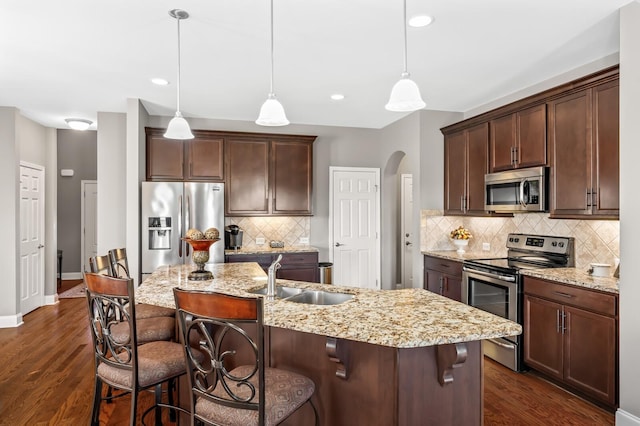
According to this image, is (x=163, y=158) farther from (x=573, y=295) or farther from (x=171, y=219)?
(x=573, y=295)

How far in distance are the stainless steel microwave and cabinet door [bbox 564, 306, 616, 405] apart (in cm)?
108

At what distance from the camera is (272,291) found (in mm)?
2402

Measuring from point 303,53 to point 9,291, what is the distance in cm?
466

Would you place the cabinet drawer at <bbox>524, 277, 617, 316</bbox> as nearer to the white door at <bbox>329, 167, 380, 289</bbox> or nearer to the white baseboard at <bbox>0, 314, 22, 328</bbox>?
the white door at <bbox>329, 167, 380, 289</bbox>

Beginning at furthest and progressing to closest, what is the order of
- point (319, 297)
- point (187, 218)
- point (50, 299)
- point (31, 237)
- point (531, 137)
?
point (50, 299) → point (31, 237) → point (187, 218) → point (531, 137) → point (319, 297)

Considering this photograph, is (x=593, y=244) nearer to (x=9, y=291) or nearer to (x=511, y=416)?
(x=511, y=416)

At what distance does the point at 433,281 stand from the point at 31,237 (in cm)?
542

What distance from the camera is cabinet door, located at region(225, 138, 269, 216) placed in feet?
18.2

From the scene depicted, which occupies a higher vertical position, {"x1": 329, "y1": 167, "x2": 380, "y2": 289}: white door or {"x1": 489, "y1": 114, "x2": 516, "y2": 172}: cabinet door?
{"x1": 489, "y1": 114, "x2": 516, "y2": 172}: cabinet door

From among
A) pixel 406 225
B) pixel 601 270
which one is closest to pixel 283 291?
pixel 601 270

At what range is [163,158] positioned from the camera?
532cm

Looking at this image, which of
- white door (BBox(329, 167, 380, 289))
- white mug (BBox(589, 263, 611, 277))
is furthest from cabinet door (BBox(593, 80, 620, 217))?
white door (BBox(329, 167, 380, 289))

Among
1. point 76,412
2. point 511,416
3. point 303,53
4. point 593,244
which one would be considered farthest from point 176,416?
point 593,244

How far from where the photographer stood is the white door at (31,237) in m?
5.56
